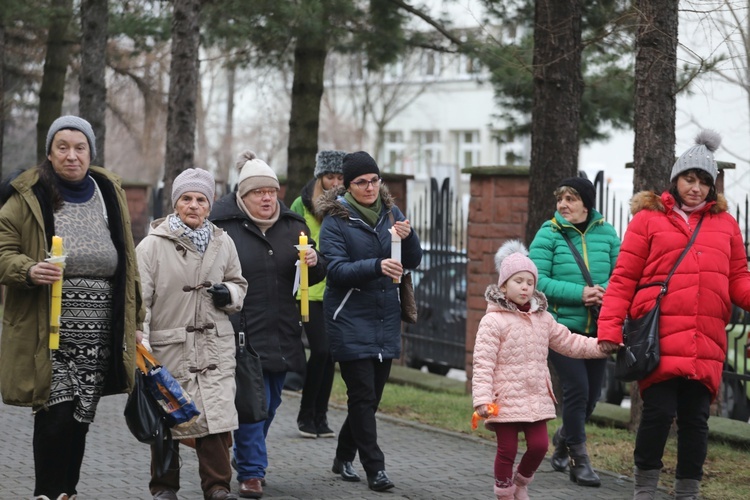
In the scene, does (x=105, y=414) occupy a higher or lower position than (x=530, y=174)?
lower

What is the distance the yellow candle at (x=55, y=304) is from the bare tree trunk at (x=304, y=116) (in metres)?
8.44

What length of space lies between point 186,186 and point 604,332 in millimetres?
2273

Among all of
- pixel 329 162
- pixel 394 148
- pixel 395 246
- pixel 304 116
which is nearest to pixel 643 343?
pixel 395 246

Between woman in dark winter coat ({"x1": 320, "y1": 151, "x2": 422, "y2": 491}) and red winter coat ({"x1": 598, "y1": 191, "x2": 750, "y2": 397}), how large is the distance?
51.7 inches

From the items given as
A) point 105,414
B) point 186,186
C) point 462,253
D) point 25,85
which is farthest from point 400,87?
point 186,186

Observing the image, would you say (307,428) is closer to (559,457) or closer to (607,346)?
(559,457)

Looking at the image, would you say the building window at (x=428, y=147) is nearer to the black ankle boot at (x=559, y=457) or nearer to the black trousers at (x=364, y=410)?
the black ankle boot at (x=559, y=457)

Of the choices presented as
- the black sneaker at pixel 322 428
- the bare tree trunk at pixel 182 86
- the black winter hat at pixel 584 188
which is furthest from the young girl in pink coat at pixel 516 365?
the bare tree trunk at pixel 182 86

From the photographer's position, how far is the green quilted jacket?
764 centimetres

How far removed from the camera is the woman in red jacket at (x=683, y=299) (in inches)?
254

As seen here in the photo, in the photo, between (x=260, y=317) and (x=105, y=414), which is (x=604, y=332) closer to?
(x=260, y=317)

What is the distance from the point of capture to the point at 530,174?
399 inches

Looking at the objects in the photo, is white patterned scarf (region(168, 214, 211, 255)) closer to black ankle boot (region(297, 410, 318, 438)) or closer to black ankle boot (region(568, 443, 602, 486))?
black ankle boot (region(568, 443, 602, 486))

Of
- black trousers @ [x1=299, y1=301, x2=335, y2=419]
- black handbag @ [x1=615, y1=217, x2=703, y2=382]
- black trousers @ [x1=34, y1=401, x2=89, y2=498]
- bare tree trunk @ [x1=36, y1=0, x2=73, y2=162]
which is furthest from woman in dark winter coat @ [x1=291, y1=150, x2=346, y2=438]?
bare tree trunk @ [x1=36, y1=0, x2=73, y2=162]
